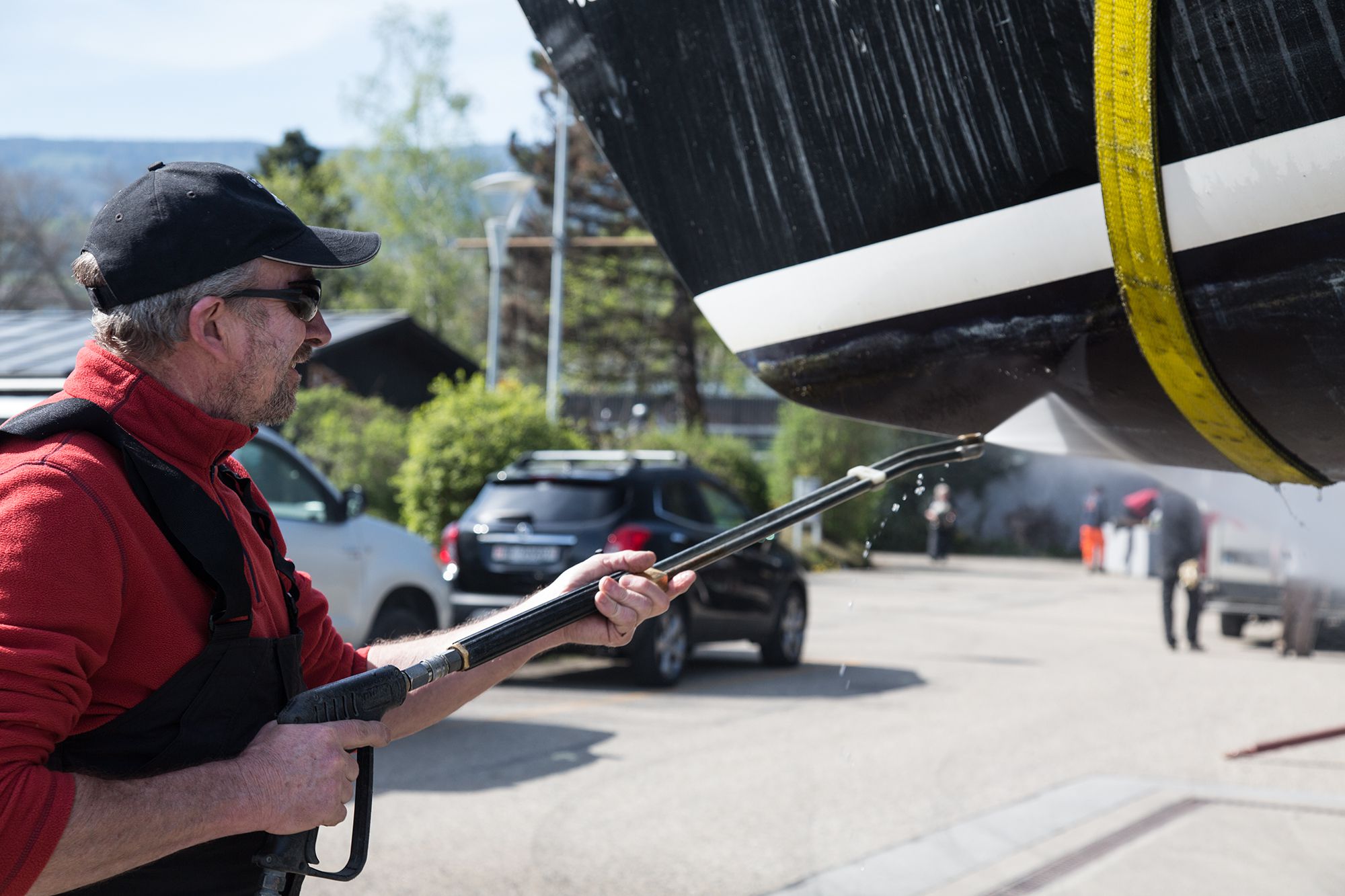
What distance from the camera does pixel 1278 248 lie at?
1.74 meters

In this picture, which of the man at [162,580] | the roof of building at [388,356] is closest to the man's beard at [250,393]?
the man at [162,580]

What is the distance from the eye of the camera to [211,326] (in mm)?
1757

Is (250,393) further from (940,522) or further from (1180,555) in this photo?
(940,522)

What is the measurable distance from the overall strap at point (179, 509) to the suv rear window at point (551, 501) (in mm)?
8134

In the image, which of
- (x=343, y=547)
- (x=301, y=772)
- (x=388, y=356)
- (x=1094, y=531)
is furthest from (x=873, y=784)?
(x=388, y=356)

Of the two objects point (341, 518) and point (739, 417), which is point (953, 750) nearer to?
point (341, 518)

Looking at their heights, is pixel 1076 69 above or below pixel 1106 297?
above

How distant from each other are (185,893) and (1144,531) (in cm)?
2649

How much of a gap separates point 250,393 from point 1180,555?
1259 cm

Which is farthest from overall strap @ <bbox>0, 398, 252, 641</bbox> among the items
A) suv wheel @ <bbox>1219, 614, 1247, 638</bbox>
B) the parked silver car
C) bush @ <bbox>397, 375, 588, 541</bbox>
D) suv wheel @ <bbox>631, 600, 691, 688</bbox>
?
suv wheel @ <bbox>1219, 614, 1247, 638</bbox>

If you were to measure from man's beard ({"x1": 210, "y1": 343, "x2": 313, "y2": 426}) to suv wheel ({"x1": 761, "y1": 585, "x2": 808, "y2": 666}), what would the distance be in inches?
370

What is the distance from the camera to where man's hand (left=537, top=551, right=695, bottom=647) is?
6.81 feet

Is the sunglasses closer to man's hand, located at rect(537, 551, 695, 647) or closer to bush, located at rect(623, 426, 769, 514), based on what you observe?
man's hand, located at rect(537, 551, 695, 647)

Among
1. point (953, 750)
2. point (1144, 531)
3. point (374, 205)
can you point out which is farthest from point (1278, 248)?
point (374, 205)
